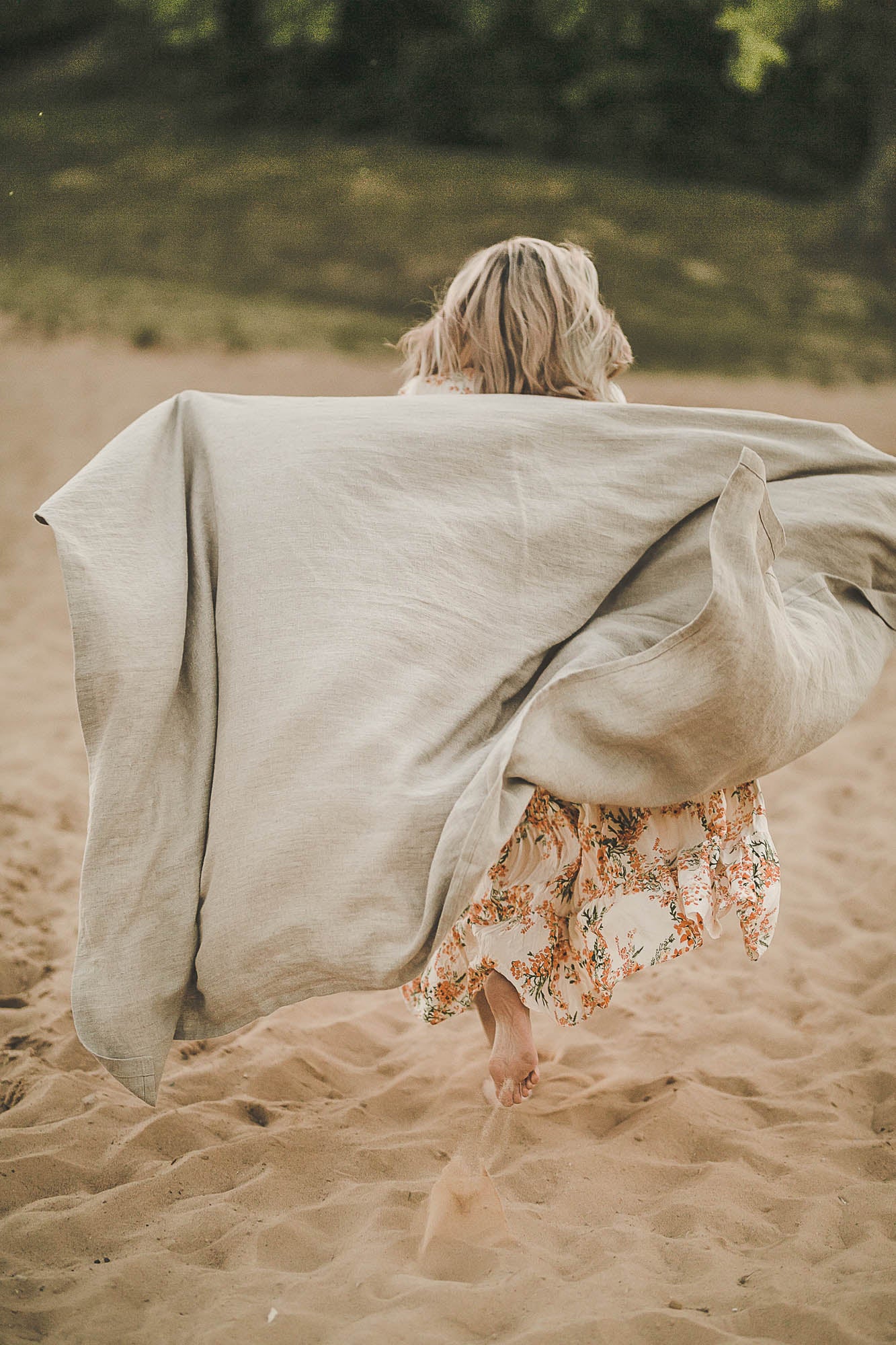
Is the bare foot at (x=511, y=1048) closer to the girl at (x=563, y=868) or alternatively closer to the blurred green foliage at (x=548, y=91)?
the girl at (x=563, y=868)

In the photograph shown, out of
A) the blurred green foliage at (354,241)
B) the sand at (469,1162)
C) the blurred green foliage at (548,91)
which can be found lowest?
the sand at (469,1162)

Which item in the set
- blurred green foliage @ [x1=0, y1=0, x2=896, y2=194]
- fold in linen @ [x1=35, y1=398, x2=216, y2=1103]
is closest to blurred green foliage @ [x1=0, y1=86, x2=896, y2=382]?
blurred green foliage @ [x1=0, y1=0, x2=896, y2=194]

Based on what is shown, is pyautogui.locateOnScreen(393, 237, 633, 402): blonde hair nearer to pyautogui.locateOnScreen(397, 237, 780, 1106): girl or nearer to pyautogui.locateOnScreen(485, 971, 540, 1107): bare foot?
pyautogui.locateOnScreen(397, 237, 780, 1106): girl

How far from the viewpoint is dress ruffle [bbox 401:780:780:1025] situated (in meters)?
1.92

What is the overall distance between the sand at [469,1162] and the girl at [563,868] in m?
0.29

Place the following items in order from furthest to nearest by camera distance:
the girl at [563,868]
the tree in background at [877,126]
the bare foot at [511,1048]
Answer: the tree in background at [877,126]
the bare foot at [511,1048]
the girl at [563,868]

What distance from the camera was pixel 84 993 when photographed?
169 centimetres

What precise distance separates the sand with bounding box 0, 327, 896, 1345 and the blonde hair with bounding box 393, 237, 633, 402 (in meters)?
1.49

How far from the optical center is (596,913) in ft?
6.36

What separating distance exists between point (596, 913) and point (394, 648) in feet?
2.00

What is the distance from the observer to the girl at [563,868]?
1907mm

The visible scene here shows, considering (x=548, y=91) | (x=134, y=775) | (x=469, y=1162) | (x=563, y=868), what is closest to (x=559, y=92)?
(x=548, y=91)

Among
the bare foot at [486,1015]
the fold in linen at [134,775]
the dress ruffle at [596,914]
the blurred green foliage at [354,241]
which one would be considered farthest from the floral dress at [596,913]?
the blurred green foliage at [354,241]

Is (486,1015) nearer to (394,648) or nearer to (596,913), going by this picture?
(596,913)
